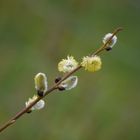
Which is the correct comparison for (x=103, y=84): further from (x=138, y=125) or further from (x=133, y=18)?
(x=133, y=18)

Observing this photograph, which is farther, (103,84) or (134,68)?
(134,68)

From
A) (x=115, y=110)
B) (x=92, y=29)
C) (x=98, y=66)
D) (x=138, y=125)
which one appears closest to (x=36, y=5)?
(x=92, y=29)

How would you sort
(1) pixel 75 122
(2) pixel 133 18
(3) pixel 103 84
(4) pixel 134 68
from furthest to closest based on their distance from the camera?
(2) pixel 133 18
(4) pixel 134 68
(3) pixel 103 84
(1) pixel 75 122

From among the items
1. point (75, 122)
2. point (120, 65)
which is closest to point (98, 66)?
point (75, 122)

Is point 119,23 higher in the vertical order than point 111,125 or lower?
higher

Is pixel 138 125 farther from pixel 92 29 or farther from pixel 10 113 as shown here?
pixel 92 29

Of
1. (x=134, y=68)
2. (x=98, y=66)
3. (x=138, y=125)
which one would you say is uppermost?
(x=134, y=68)

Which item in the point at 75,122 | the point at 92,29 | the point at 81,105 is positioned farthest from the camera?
the point at 92,29
